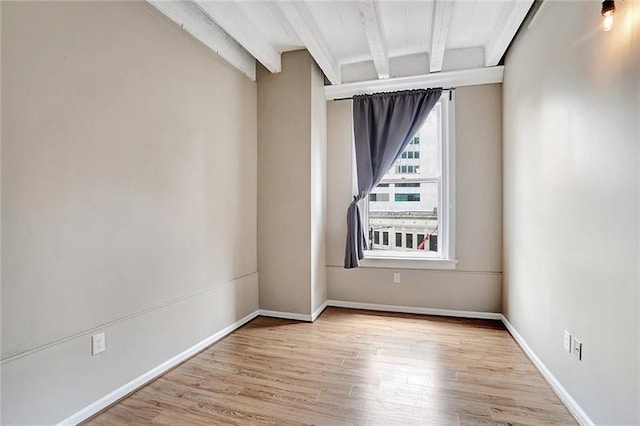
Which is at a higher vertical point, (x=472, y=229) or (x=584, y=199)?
(x=584, y=199)

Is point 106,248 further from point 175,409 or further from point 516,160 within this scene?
point 516,160

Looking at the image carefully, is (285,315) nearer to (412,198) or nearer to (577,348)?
(412,198)

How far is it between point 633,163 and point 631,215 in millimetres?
222

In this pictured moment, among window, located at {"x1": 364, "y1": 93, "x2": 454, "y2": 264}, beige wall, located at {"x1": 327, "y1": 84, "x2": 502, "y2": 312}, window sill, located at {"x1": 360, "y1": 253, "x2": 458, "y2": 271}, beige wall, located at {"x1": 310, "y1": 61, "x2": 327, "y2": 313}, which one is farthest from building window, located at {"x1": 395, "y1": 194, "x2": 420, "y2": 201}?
beige wall, located at {"x1": 310, "y1": 61, "x2": 327, "y2": 313}

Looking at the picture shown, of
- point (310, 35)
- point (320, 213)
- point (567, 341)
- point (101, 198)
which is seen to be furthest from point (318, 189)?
point (567, 341)

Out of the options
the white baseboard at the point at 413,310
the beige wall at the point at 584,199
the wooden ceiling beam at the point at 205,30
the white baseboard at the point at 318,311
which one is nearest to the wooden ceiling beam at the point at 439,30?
the beige wall at the point at 584,199

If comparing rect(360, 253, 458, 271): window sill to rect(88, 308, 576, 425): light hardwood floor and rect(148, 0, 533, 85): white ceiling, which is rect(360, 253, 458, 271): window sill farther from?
rect(148, 0, 533, 85): white ceiling

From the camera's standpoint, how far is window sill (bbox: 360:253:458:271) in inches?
142

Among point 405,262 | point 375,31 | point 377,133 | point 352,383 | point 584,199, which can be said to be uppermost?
point 375,31

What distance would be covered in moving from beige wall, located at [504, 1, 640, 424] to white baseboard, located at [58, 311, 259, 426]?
2.63m

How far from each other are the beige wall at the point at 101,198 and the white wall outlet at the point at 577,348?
8.71ft

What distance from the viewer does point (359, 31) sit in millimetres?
3121

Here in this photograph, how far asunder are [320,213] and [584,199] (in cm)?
247

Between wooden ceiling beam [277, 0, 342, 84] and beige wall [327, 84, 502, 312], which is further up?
wooden ceiling beam [277, 0, 342, 84]
